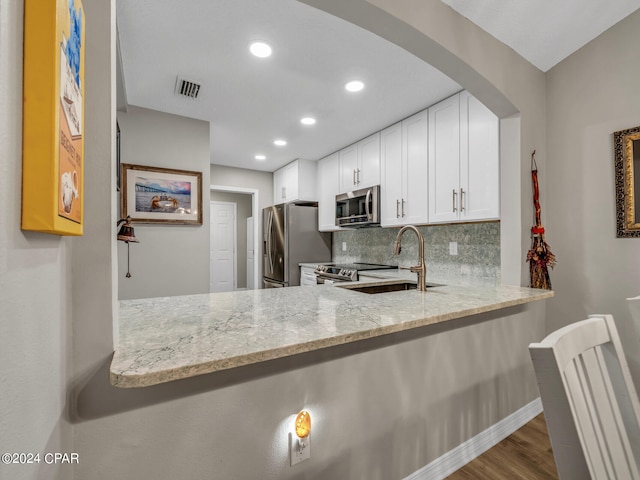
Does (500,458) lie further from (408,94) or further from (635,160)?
(408,94)

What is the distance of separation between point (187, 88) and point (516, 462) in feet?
10.7

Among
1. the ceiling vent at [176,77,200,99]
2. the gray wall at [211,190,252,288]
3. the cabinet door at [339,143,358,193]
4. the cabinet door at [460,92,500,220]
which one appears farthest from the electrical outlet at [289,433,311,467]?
the gray wall at [211,190,252,288]

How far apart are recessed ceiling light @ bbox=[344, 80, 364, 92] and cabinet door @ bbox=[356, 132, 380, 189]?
3.18 feet

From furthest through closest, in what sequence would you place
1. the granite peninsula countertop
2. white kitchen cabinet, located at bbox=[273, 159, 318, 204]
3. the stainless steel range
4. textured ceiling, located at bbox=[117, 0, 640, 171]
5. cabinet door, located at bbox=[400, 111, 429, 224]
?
white kitchen cabinet, located at bbox=[273, 159, 318, 204], the stainless steel range, cabinet door, located at bbox=[400, 111, 429, 224], textured ceiling, located at bbox=[117, 0, 640, 171], the granite peninsula countertop

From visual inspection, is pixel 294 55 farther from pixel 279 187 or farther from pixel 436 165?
pixel 279 187

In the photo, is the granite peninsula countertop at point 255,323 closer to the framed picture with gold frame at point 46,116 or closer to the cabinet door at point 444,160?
the framed picture with gold frame at point 46,116

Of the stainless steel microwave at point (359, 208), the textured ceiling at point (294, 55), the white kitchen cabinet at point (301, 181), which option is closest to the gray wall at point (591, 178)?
the textured ceiling at point (294, 55)

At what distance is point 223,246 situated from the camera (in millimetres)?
6637

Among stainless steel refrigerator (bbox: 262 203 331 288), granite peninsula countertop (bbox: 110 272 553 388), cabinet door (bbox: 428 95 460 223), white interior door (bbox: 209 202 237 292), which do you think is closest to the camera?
granite peninsula countertop (bbox: 110 272 553 388)

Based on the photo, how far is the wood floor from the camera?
60.9 inches

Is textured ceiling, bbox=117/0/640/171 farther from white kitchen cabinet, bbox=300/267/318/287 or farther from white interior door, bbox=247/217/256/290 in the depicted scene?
white interior door, bbox=247/217/256/290

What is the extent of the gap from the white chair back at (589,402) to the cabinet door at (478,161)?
1569 millimetres

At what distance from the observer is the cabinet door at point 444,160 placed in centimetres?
254

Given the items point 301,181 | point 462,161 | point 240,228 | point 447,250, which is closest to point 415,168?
point 462,161
